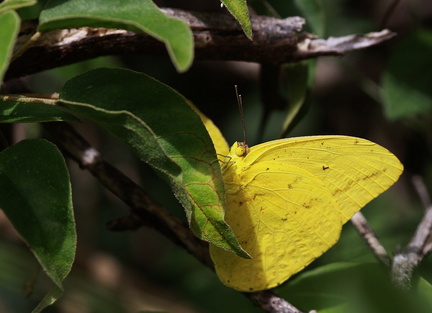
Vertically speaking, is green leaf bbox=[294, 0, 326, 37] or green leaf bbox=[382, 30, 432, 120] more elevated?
green leaf bbox=[294, 0, 326, 37]

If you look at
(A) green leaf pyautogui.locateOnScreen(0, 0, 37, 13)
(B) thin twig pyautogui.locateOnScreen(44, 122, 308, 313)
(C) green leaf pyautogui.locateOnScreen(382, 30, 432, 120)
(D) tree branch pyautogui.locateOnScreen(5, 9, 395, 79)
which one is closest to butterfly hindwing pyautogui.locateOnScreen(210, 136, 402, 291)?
(B) thin twig pyautogui.locateOnScreen(44, 122, 308, 313)

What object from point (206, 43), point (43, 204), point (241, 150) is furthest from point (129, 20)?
point (241, 150)

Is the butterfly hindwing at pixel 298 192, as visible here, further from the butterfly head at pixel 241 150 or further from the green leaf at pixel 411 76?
the green leaf at pixel 411 76

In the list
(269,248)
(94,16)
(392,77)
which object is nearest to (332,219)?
(269,248)

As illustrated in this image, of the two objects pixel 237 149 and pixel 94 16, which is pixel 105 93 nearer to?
pixel 94 16

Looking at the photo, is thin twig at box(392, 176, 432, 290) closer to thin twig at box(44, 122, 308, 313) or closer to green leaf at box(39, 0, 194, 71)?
thin twig at box(44, 122, 308, 313)

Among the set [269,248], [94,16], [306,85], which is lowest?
[269,248]

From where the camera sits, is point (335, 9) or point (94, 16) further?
point (335, 9)

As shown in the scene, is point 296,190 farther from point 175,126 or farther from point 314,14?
point 175,126
